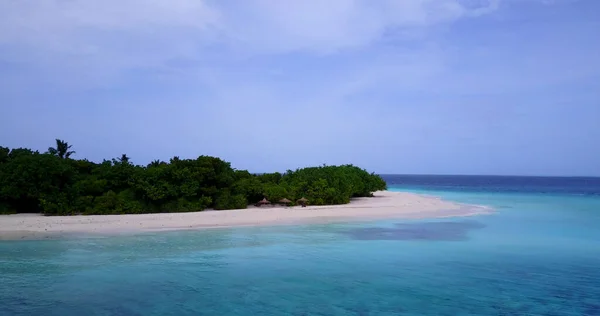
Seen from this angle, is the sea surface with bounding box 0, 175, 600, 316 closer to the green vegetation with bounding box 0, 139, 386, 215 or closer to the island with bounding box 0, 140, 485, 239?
the island with bounding box 0, 140, 485, 239

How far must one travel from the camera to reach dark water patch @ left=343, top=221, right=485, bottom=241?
1568 cm

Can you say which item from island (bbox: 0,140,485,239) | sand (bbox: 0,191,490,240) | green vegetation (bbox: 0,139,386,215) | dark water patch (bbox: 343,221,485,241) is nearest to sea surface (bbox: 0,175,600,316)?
dark water patch (bbox: 343,221,485,241)

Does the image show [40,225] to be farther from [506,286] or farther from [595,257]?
[595,257]

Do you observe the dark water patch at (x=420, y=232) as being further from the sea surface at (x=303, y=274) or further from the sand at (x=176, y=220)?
the sand at (x=176, y=220)

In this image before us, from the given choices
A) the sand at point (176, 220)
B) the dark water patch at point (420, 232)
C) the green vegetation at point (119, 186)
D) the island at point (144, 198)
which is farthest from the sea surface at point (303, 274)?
the green vegetation at point (119, 186)

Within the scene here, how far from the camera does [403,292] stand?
29.6 ft

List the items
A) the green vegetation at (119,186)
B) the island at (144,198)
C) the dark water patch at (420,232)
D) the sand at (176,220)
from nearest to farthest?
1. the dark water patch at (420,232)
2. the sand at (176,220)
3. the island at (144,198)
4. the green vegetation at (119,186)

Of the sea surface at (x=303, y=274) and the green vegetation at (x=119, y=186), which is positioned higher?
the green vegetation at (x=119, y=186)

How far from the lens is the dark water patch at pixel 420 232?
15681 mm

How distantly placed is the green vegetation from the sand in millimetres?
1106

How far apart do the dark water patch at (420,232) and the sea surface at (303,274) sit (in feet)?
0.38

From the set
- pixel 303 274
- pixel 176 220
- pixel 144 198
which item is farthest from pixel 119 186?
pixel 303 274

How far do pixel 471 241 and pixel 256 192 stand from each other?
1359 cm

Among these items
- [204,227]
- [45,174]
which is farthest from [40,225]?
[204,227]
